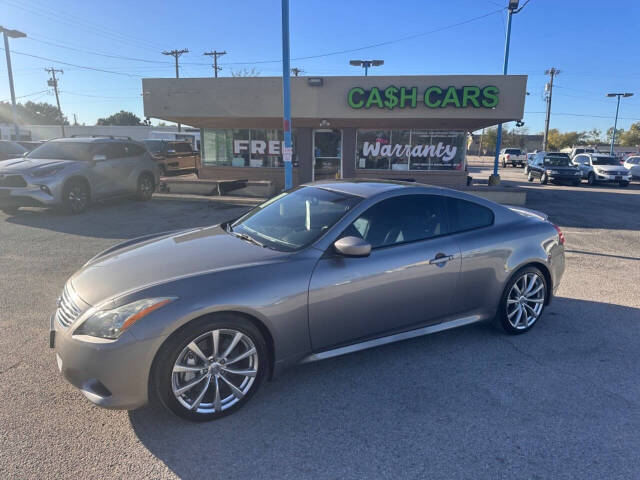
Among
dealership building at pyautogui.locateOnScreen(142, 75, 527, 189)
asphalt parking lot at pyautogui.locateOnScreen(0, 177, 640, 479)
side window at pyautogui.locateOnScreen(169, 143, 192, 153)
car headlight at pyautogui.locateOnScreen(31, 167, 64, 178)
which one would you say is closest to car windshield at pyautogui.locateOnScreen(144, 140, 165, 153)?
side window at pyautogui.locateOnScreen(169, 143, 192, 153)

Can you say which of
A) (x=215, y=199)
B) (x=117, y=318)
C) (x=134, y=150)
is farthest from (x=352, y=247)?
(x=215, y=199)

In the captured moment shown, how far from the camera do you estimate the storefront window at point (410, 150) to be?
17234mm

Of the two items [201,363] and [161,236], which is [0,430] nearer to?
[201,363]

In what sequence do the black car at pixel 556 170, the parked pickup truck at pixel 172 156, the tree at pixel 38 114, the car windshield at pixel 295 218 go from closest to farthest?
the car windshield at pixel 295 218 < the parked pickup truck at pixel 172 156 < the black car at pixel 556 170 < the tree at pixel 38 114

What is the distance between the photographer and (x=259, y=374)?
9.75 feet

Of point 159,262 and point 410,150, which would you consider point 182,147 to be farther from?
point 159,262

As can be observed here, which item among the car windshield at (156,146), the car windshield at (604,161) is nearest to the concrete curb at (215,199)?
the car windshield at (156,146)

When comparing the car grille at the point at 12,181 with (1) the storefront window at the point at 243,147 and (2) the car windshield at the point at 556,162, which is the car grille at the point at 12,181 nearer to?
(1) the storefront window at the point at 243,147

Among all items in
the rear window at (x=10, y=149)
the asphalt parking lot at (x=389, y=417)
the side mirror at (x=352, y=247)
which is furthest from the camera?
the rear window at (x=10, y=149)

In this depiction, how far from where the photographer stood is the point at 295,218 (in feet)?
12.4

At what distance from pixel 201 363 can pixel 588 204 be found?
16317 millimetres

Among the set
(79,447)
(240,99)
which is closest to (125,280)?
(79,447)

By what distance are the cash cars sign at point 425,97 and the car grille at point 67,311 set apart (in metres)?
13.2

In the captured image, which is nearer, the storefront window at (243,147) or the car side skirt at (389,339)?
the car side skirt at (389,339)
